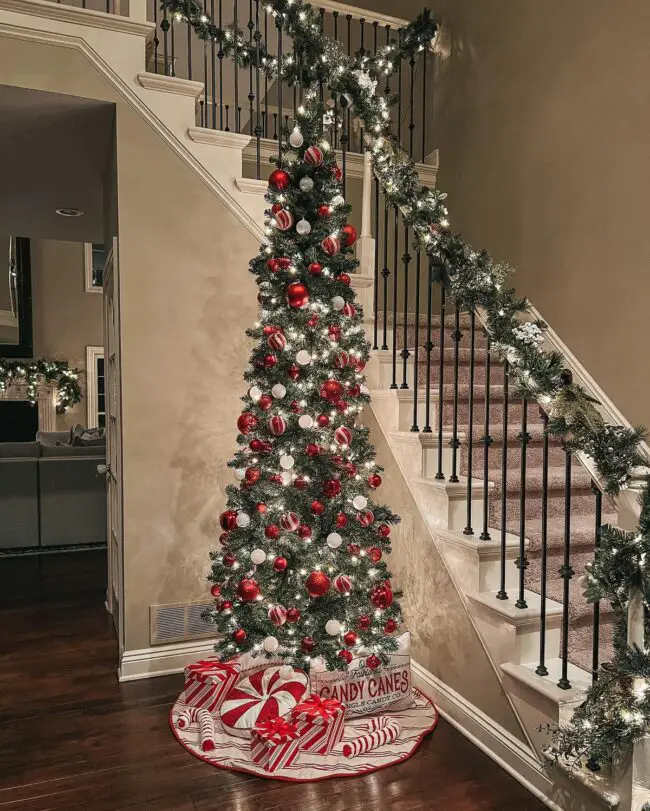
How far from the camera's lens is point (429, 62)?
5.15 meters

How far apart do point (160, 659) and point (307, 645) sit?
980 millimetres

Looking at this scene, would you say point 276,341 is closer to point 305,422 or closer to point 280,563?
point 305,422

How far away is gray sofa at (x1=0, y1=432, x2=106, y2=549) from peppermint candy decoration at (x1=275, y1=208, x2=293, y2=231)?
129 inches

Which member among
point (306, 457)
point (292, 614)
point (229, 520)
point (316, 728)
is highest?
point (306, 457)

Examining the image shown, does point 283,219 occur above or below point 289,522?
above

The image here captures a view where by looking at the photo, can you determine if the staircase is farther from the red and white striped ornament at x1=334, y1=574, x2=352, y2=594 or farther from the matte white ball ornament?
the matte white ball ornament

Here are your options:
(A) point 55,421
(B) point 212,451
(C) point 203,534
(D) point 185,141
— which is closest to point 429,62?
(D) point 185,141

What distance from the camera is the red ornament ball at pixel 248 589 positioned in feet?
8.27

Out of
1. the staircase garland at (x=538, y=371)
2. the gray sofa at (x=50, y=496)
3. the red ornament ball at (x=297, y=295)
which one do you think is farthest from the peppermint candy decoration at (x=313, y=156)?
the gray sofa at (x=50, y=496)

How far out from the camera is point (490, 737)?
7.92ft

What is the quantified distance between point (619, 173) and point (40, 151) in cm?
326

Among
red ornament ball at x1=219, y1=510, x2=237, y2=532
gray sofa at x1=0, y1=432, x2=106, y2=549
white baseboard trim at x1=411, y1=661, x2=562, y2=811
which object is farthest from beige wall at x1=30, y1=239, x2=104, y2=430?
white baseboard trim at x1=411, y1=661, x2=562, y2=811

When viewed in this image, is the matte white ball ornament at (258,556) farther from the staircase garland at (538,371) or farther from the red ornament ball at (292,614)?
the staircase garland at (538,371)

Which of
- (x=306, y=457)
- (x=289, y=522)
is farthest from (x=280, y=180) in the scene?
(x=289, y=522)
